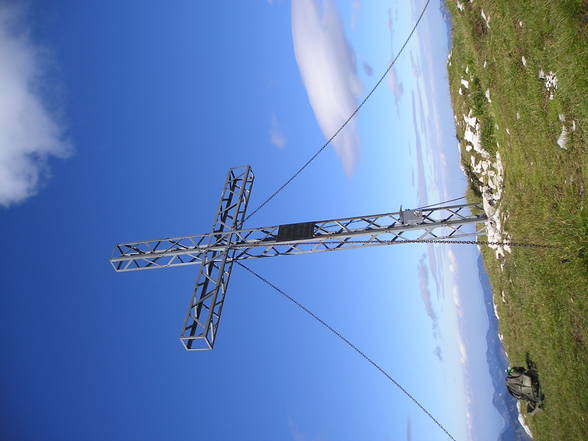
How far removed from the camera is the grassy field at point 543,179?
9.23 meters

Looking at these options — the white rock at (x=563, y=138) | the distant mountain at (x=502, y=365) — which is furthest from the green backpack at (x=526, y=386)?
the white rock at (x=563, y=138)

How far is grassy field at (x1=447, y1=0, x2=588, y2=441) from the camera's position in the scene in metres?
9.23

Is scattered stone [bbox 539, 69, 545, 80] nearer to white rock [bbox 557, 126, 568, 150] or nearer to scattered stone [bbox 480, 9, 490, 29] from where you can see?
white rock [bbox 557, 126, 568, 150]

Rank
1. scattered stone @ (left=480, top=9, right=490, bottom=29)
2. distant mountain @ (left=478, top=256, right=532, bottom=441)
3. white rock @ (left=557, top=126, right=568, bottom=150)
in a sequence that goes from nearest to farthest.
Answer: white rock @ (left=557, top=126, right=568, bottom=150) → scattered stone @ (left=480, top=9, right=490, bottom=29) → distant mountain @ (left=478, top=256, right=532, bottom=441)

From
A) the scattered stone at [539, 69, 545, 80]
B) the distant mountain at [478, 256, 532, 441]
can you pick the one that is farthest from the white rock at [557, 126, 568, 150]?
the distant mountain at [478, 256, 532, 441]

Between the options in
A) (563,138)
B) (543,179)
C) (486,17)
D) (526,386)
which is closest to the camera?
(563,138)

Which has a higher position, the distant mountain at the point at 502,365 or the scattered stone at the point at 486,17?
the scattered stone at the point at 486,17

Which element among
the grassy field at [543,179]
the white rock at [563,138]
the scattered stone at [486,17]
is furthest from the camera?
the scattered stone at [486,17]

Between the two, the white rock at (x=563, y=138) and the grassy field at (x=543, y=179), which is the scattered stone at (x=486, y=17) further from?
the white rock at (x=563, y=138)

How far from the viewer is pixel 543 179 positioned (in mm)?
11125

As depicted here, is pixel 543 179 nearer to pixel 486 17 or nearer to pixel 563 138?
pixel 563 138

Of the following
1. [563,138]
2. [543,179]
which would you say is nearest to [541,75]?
[563,138]

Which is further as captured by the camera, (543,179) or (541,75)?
(543,179)

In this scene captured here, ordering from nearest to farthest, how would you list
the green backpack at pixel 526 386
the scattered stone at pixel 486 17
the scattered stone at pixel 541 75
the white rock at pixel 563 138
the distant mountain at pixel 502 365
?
the white rock at pixel 563 138
the scattered stone at pixel 541 75
the green backpack at pixel 526 386
the scattered stone at pixel 486 17
the distant mountain at pixel 502 365
